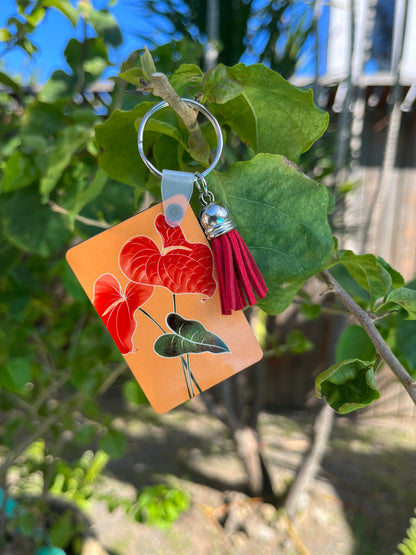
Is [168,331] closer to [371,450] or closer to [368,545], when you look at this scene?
[368,545]

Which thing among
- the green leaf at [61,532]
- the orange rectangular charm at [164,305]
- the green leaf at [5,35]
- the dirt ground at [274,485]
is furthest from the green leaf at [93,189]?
the dirt ground at [274,485]

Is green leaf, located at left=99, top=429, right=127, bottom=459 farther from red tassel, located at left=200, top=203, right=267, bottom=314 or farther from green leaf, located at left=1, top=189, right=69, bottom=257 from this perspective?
red tassel, located at left=200, top=203, right=267, bottom=314

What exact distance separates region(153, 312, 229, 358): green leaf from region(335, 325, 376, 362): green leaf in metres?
0.15

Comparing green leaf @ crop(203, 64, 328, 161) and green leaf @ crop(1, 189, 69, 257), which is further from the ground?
green leaf @ crop(203, 64, 328, 161)

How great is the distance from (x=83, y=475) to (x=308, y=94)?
1.00 meters

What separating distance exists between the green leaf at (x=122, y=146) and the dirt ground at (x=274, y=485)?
4.40ft

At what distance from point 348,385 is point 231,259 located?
110mm

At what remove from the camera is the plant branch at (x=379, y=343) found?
0.79 ft

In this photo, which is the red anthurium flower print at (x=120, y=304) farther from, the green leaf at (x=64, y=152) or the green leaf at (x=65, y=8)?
the green leaf at (x=65, y=8)

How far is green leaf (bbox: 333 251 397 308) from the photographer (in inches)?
11.1

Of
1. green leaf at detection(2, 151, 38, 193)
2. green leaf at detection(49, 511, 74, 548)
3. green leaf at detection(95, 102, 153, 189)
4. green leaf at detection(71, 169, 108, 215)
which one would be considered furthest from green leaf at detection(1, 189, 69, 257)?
green leaf at detection(49, 511, 74, 548)

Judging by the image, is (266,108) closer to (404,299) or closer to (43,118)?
(404,299)

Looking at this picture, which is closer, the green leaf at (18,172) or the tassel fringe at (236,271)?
the tassel fringe at (236,271)

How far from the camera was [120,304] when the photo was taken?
306 mm
